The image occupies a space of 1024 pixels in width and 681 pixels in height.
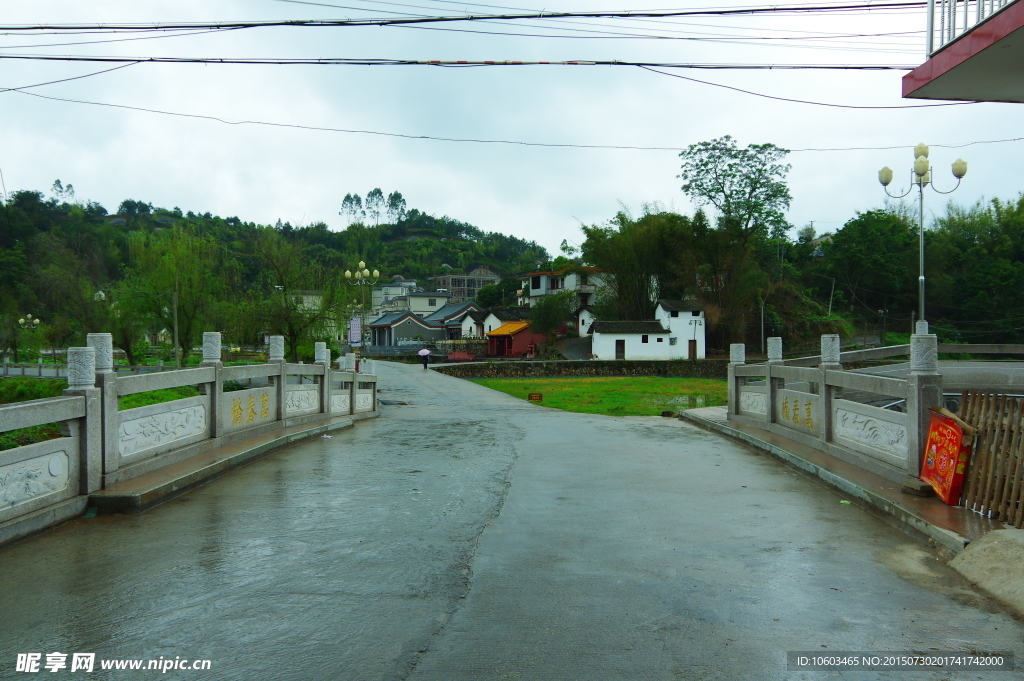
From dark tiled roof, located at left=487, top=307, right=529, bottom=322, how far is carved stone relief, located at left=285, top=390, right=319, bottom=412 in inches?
2188

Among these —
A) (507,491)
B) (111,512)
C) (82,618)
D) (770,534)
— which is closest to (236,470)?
(111,512)

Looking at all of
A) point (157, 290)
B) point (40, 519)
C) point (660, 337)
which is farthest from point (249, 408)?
point (660, 337)

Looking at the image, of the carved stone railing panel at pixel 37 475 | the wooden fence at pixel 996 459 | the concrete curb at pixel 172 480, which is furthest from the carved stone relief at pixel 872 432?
the carved stone railing panel at pixel 37 475

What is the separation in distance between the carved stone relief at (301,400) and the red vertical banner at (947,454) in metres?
10.4

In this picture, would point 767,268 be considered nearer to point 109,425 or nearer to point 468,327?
point 468,327

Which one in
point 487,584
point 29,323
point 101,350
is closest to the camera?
point 487,584

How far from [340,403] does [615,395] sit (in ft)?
58.7

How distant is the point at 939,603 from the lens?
463 cm

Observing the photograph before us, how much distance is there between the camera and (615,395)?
32344 mm

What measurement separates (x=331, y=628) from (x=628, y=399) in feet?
86.8

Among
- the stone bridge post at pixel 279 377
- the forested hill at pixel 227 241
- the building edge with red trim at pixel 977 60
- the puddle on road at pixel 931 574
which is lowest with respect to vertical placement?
the puddle on road at pixel 931 574

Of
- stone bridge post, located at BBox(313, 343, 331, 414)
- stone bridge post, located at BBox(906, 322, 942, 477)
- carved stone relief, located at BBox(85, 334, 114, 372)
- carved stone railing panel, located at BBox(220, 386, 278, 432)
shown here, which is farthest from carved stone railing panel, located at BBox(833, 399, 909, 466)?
stone bridge post, located at BBox(313, 343, 331, 414)

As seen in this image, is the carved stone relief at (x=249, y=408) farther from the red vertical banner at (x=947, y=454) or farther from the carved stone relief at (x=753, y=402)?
the red vertical banner at (x=947, y=454)

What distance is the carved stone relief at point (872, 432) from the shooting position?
7.95 meters
